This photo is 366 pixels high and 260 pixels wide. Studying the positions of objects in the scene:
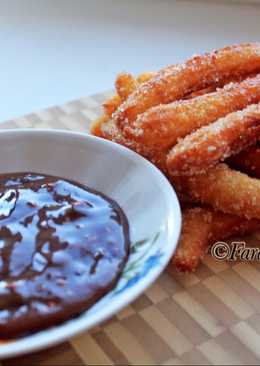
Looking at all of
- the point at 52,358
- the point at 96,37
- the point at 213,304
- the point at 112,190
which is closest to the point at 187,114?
the point at 112,190

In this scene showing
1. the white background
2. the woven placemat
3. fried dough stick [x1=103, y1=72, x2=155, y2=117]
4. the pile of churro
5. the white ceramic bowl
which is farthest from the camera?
the white background

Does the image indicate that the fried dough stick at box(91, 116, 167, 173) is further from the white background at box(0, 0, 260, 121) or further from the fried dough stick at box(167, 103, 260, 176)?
the white background at box(0, 0, 260, 121)

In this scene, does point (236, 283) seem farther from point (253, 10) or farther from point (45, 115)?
point (253, 10)

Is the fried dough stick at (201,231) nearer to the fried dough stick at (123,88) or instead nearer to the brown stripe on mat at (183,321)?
the brown stripe on mat at (183,321)

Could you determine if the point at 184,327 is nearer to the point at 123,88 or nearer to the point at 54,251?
the point at 54,251

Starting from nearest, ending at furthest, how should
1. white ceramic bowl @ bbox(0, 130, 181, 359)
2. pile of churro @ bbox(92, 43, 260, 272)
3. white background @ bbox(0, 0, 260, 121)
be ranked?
white ceramic bowl @ bbox(0, 130, 181, 359), pile of churro @ bbox(92, 43, 260, 272), white background @ bbox(0, 0, 260, 121)

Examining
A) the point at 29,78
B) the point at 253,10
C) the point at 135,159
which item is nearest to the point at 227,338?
the point at 135,159

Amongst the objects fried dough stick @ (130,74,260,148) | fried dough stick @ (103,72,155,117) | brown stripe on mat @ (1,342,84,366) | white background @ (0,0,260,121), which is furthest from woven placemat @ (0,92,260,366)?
white background @ (0,0,260,121)
